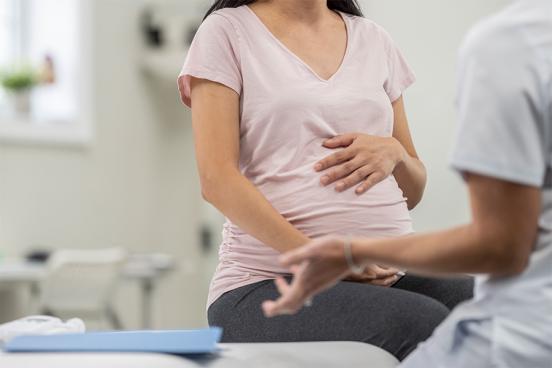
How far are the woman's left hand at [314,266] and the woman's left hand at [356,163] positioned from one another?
50cm

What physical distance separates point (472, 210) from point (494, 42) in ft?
0.55

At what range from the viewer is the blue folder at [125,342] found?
44.3 inches

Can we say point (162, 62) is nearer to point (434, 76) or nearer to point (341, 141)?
point (434, 76)

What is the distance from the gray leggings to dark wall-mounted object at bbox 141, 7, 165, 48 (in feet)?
17.6

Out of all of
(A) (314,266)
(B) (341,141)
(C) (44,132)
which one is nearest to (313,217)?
(B) (341,141)

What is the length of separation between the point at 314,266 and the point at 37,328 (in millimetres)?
566

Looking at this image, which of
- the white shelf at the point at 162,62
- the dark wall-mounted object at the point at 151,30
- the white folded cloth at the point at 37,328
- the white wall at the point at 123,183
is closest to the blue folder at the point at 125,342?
the white folded cloth at the point at 37,328

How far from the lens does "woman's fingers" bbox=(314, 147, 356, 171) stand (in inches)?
59.9

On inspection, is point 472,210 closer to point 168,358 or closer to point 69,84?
point 168,358

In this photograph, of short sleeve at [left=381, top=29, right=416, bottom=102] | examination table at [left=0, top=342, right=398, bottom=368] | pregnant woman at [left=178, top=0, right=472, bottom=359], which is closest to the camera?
examination table at [left=0, top=342, right=398, bottom=368]

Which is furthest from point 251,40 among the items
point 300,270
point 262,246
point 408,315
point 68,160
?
point 68,160

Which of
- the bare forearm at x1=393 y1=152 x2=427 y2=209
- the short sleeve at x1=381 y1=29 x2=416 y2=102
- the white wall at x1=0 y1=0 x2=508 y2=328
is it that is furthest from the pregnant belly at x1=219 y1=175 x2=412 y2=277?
the white wall at x1=0 y1=0 x2=508 y2=328

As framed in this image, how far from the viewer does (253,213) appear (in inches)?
57.0

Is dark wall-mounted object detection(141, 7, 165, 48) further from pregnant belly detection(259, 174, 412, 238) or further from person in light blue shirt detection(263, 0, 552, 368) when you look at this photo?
person in light blue shirt detection(263, 0, 552, 368)
